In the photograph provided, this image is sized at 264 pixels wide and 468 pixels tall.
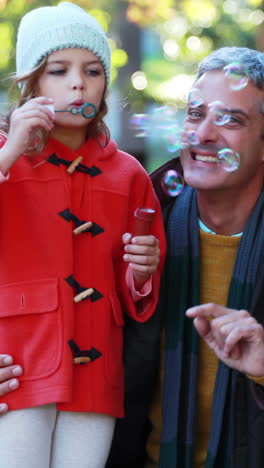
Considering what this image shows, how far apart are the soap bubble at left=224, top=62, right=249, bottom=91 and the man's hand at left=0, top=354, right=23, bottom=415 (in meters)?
1.19

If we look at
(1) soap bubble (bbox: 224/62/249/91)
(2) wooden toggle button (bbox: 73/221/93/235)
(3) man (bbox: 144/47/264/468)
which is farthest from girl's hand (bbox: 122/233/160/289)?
(1) soap bubble (bbox: 224/62/249/91)

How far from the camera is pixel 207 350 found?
2.90 meters

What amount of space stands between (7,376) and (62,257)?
391 mm

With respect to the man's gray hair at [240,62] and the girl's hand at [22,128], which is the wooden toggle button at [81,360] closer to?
the girl's hand at [22,128]

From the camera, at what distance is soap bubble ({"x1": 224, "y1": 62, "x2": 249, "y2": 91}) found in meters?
2.81

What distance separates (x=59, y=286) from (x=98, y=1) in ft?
19.3

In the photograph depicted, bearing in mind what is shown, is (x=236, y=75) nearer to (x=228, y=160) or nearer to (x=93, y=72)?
(x=228, y=160)

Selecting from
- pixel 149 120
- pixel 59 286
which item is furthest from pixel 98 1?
pixel 59 286

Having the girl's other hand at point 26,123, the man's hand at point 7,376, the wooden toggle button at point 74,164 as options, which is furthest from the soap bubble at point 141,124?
the man's hand at point 7,376

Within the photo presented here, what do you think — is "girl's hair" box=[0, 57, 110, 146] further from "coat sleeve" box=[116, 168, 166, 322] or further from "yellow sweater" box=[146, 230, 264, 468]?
"yellow sweater" box=[146, 230, 264, 468]

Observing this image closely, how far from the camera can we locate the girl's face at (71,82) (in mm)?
2463

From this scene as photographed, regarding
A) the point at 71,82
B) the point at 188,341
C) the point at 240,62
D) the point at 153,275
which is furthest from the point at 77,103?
the point at 188,341

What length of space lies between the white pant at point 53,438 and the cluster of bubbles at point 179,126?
2.92 ft

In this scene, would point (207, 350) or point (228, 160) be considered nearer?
point (228, 160)
